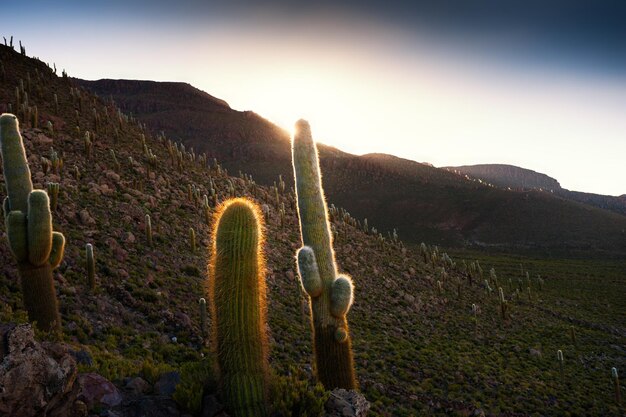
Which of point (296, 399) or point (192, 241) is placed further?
point (192, 241)

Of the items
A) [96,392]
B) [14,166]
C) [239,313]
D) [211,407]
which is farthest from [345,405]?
[14,166]

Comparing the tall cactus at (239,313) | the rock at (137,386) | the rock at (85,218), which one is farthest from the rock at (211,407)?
the rock at (85,218)

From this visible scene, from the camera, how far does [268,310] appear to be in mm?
14719

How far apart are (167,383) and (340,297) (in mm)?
2936

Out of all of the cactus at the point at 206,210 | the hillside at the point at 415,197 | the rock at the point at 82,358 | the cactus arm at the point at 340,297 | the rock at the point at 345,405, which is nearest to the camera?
the rock at the point at 345,405

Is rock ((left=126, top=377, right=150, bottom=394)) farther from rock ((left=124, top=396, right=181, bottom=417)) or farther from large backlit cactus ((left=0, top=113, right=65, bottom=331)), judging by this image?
large backlit cactus ((left=0, top=113, right=65, bottom=331))

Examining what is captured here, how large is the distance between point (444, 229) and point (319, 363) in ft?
215

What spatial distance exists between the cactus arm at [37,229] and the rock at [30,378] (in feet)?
14.8

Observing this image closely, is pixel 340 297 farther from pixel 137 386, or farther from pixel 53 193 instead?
pixel 53 193

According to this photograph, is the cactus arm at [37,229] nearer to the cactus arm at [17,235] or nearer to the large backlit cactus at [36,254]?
the large backlit cactus at [36,254]

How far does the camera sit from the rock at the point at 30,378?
379 cm

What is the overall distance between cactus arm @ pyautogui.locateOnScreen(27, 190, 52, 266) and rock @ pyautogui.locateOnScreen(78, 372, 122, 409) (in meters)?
4.23

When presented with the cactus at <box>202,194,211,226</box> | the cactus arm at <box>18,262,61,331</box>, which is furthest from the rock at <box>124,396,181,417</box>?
the cactus at <box>202,194,211,226</box>

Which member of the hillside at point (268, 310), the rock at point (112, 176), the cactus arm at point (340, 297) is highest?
the rock at point (112, 176)
